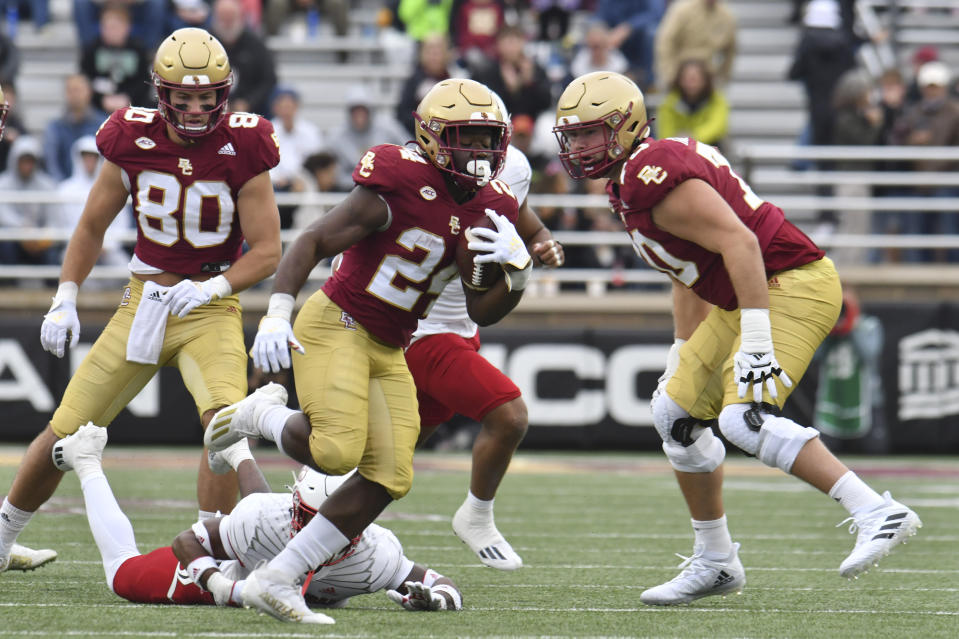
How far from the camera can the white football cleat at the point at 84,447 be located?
4.81 m

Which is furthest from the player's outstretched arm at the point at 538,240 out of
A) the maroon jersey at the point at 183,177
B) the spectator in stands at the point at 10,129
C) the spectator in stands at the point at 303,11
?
the spectator in stands at the point at 303,11

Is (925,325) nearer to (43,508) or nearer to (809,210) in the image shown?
(809,210)

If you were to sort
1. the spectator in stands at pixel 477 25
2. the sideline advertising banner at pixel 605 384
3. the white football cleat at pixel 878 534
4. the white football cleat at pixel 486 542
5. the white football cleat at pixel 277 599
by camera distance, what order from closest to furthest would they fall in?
the white football cleat at pixel 277 599 < the white football cleat at pixel 878 534 < the white football cleat at pixel 486 542 < the sideline advertising banner at pixel 605 384 < the spectator in stands at pixel 477 25

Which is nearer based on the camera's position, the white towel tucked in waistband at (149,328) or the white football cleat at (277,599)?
the white football cleat at (277,599)

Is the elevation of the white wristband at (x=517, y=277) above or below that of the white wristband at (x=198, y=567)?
above

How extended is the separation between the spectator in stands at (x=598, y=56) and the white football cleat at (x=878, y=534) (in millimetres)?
7980

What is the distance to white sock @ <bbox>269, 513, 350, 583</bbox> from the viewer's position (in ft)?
14.2

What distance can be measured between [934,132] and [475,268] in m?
8.05

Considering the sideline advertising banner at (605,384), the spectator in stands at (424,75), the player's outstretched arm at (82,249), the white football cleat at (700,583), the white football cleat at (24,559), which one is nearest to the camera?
the white football cleat at (700,583)

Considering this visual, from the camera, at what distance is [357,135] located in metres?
12.0

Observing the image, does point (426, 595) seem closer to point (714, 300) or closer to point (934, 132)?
point (714, 300)

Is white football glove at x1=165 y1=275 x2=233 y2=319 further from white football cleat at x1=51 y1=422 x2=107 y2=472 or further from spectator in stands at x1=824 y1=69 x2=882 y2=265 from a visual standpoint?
spectator in stands at x1=824 y1=69 x2=882 y2=265

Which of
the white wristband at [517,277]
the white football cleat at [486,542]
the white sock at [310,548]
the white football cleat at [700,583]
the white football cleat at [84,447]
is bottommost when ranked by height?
the white football cleat at [486,542]

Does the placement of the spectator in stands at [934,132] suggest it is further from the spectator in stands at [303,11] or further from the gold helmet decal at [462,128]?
the gold helmet decal at [462,128]
